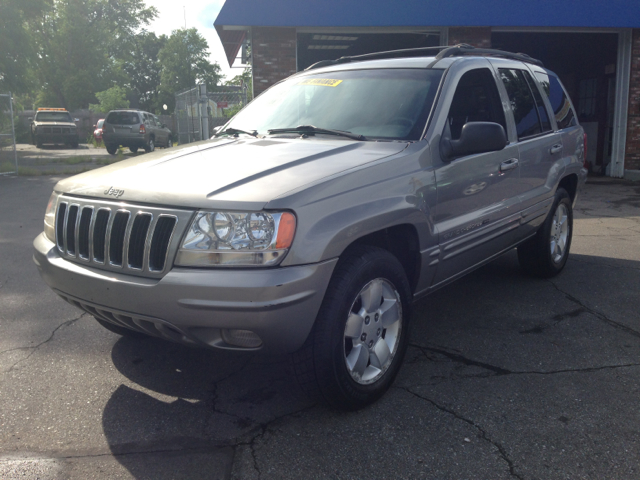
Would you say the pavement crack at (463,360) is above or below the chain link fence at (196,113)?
below

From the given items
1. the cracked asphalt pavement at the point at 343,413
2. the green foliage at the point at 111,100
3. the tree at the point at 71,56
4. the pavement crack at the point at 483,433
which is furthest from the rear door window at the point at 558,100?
the tree at the point at 71,56

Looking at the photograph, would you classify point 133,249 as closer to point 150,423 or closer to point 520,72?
point 150,423

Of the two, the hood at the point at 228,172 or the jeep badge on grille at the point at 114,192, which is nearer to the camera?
the hood at the point at 228,172

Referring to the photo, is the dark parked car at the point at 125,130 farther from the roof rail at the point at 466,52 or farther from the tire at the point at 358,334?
the tire at the point at 358,334

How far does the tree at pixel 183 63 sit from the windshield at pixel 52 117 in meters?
33.3

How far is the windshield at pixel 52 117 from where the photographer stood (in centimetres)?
3091

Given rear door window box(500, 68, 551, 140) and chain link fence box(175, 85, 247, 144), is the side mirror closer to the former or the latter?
rear door window box(500, 68, 551, 140)

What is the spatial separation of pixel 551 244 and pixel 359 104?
2.56 m

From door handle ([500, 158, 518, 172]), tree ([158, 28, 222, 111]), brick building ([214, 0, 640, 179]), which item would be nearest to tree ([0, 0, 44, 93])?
brick building ([214, 0, 640, 179])

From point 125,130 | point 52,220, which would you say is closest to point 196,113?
point 125,130

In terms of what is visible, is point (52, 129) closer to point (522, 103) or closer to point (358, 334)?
point (522, 103)

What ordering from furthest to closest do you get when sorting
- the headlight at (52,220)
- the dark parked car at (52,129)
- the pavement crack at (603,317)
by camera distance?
the dark parked car at (52,129)
the pavement crack at (603,317)
the headlight at (52,220)

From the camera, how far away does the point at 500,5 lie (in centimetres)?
1352

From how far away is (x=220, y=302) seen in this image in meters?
2.60
